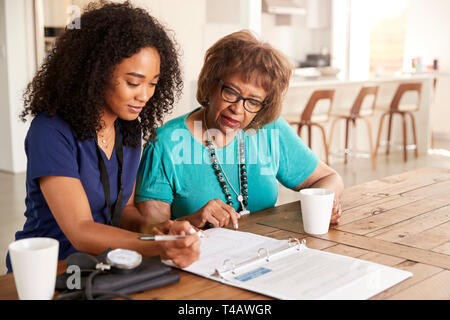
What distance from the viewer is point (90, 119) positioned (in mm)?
1410

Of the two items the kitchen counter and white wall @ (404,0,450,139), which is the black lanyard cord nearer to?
the kitchen counter

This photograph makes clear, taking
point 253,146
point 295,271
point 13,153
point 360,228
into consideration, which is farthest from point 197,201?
point 13,153

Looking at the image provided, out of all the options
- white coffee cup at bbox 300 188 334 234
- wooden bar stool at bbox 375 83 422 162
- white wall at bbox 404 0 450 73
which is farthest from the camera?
white wall at bbox 404 0 450 73

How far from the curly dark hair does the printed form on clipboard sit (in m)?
0.44

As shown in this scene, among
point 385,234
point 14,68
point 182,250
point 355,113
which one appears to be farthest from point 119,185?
point 355,113

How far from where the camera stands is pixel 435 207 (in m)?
1.78

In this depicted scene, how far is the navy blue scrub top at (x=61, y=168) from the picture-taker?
1328mm

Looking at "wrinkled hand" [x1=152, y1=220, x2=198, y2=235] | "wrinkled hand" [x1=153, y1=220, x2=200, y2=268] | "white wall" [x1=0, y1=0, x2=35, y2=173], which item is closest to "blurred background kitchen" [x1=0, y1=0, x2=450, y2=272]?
"white wall" [x1=0, y1=0, x2=35, y2=173]

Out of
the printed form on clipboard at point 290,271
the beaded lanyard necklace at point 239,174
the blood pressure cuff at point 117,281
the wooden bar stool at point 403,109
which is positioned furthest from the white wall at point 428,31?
the blood pressure cuff at point 117,281

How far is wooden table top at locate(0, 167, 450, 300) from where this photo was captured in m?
1.07

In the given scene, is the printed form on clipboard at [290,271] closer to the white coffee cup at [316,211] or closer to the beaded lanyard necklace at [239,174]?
the white coffee cup at [316,211]

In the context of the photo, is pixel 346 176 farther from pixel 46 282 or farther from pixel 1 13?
pixel 46 282

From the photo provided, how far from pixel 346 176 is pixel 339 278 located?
4.64 m

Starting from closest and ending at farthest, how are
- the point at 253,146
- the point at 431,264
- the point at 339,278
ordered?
the point at 339,278 → the point at 431,264 → the point at 253,146
